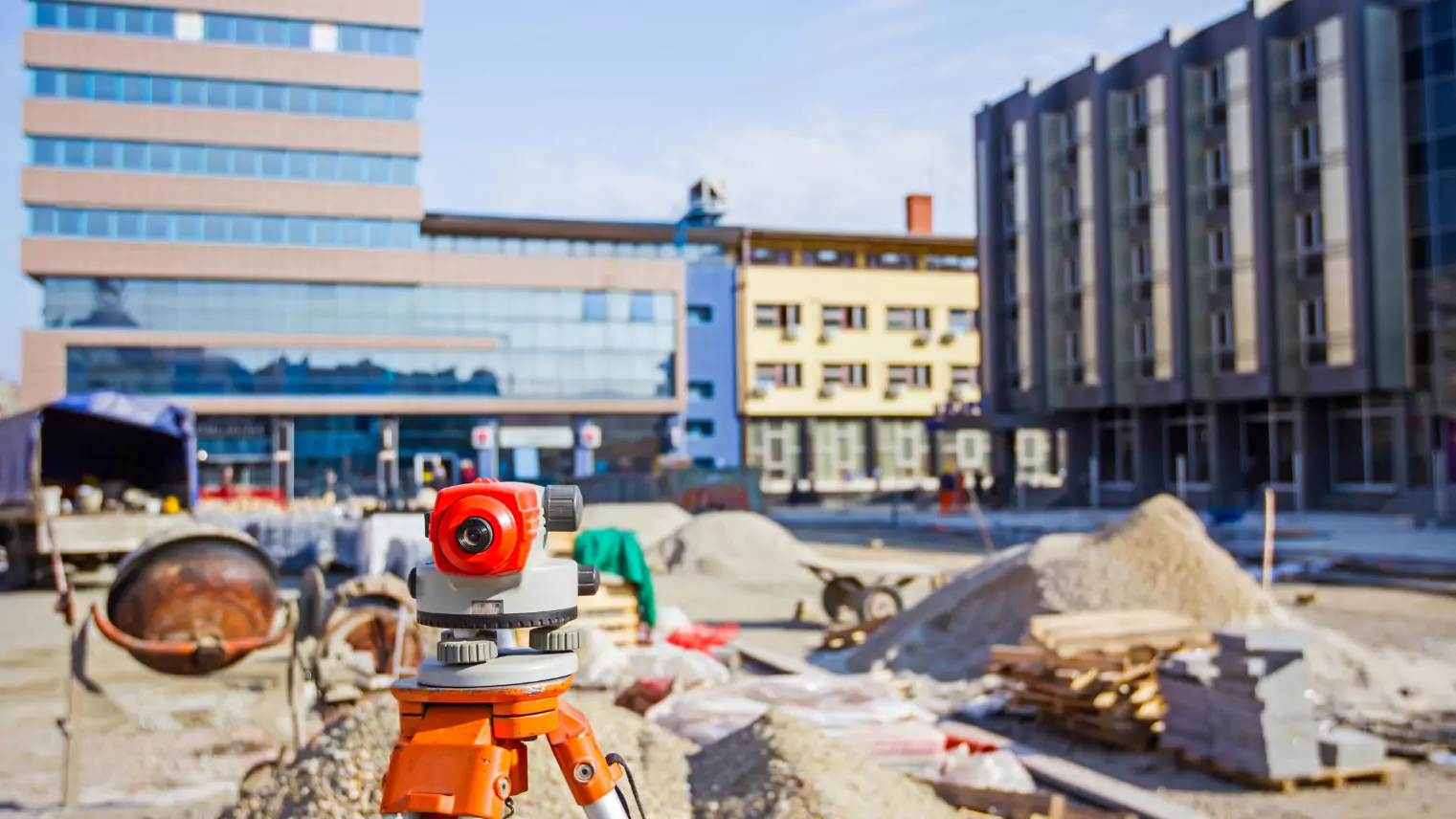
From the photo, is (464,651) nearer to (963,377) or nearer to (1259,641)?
(1259,641)

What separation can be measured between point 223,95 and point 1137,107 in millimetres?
38131

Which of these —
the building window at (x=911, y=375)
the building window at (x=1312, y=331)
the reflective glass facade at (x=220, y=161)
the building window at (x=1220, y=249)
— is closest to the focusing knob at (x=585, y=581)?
the building window at (x=1312, y=331)

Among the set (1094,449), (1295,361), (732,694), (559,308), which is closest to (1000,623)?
(732,694)

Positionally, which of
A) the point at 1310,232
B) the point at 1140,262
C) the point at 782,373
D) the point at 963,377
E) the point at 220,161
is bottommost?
the point at 963,377

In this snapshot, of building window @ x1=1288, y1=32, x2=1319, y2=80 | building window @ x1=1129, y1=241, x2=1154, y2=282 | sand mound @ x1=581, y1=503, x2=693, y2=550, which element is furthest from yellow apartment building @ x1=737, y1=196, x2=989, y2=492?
sand mound @ x1=581, y1=503, x2=693, y2=550

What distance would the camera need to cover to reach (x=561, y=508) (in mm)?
2633

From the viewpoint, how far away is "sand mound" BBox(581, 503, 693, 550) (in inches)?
1220

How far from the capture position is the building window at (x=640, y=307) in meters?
58.6

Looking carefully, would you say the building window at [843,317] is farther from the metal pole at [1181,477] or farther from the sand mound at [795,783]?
the sand mound at [795,783]

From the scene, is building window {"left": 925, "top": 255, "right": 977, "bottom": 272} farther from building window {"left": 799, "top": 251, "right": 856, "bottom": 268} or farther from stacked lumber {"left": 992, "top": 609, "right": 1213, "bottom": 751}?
stacked lumber {"left": 992, "top": 609, "right": 1213, "bottom": 751}

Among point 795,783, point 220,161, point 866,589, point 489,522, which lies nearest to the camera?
point 489,522

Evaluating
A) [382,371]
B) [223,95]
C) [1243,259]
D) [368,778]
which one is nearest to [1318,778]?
[368,778]

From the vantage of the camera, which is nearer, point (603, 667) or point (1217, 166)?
point (603, 667)

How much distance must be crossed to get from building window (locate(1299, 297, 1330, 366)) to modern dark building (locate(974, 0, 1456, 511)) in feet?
0.21
